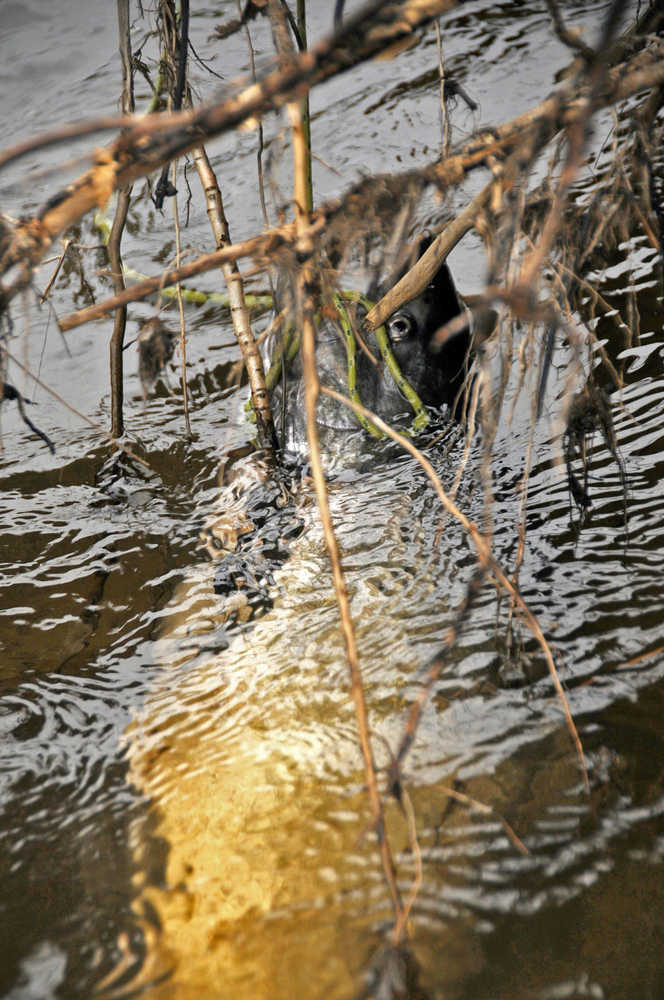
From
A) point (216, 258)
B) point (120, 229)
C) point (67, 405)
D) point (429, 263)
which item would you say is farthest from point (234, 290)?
point (216, 258)

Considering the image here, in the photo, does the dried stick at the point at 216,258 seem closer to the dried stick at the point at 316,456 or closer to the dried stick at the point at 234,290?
the dried stick at the point at 316,456

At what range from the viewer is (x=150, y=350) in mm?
1746

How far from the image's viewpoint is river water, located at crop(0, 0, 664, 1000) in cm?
140

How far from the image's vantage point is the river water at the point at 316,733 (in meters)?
1.40

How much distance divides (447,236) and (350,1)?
5558 millimetres

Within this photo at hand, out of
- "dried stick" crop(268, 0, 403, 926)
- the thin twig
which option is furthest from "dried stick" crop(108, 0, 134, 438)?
"dried stick" crop(268, 0, 403, 926)

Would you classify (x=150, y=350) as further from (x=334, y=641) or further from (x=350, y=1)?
(x=350, y=1)

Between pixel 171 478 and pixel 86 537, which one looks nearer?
pixel 86 537

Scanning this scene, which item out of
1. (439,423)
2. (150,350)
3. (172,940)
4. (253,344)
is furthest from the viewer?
(439,423)

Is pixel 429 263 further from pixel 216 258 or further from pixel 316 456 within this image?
pixel 316 456

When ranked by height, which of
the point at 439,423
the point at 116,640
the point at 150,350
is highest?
the point at 150,350

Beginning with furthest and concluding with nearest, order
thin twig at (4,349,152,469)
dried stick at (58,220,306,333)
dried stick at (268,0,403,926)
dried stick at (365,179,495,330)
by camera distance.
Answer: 1. dried stick at (365,179,495,330)
2. thin twig at (4,349,152,469)
3. dried stick at (58,220,306,333)
4. dried stick at (268,0,403,926)

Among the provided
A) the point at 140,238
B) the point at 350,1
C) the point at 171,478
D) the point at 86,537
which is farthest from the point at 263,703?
the point at 350,1

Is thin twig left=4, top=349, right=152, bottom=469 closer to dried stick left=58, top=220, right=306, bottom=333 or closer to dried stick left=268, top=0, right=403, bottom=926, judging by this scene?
dried stick left=58, top=220, right=306, bottom=333
